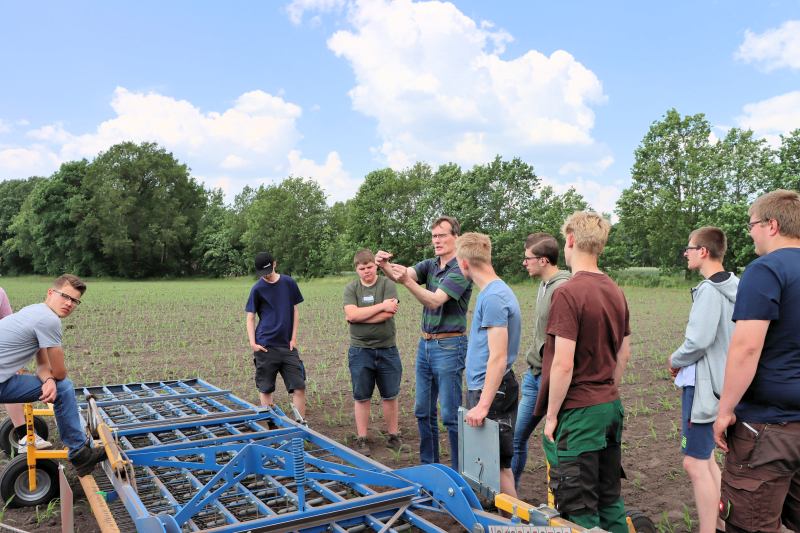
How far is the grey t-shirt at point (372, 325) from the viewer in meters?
6.14

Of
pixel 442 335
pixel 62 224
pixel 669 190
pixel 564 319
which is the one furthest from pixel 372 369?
pixel 62 224

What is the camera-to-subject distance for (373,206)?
61.3m

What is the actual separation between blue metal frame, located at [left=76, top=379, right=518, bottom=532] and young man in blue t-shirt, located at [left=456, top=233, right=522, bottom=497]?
61 cm

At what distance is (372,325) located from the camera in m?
6.13

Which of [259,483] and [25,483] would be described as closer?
[259,483]

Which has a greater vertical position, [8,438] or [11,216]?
[11,216]

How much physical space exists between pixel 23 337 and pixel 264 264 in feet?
8.27

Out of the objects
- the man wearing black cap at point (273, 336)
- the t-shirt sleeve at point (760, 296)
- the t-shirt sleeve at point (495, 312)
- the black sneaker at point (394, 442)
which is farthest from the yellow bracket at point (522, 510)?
the man wearing black cap at point (273, 336)

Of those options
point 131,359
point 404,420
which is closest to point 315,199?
point 131,359

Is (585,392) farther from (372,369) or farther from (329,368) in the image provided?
(329,368)

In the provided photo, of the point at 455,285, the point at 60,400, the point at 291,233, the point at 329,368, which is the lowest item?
the point at 329,368

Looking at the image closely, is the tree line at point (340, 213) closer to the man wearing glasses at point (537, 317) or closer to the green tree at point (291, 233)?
the green tree at point (291, 233)

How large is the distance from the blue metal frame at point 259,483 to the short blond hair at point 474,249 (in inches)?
54.4

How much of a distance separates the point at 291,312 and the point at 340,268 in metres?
55.8
